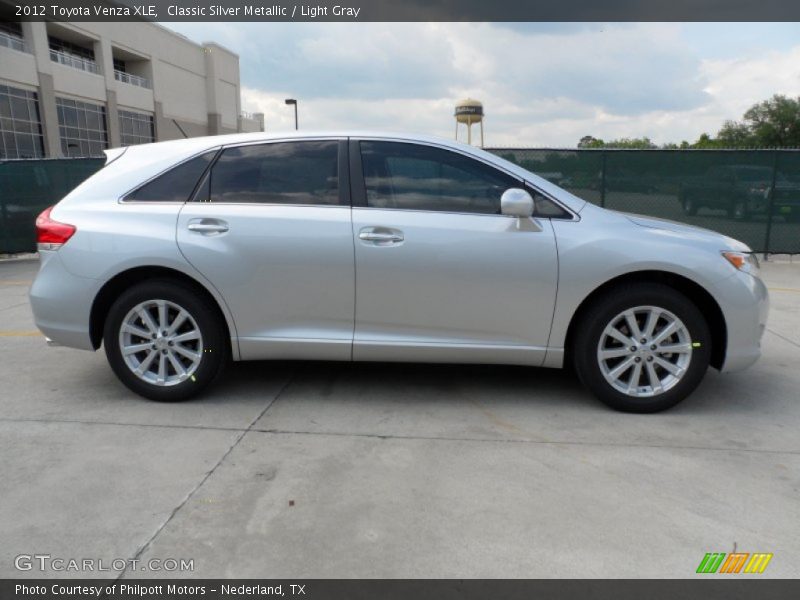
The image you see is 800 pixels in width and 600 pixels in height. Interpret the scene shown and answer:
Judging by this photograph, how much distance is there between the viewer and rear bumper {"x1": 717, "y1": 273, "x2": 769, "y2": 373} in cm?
376

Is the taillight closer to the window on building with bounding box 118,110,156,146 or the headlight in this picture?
the headlight

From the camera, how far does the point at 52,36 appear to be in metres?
42.4

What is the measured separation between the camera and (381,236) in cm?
379

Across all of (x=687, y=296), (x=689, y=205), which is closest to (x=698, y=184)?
(x=689, y=205)

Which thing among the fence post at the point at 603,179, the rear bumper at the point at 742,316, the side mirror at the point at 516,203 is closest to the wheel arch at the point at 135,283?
the side mirror at the point at 516,203

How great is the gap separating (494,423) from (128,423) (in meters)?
2.24

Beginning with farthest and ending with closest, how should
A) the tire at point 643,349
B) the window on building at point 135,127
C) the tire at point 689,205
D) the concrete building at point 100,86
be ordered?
the window on building at point 135,127 → the concrete building at point 100,86 → the tire at point 689,205 → the tire at point 643,349

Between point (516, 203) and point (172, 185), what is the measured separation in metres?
2.26

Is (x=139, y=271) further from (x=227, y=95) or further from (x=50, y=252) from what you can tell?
(x=227, y=95)

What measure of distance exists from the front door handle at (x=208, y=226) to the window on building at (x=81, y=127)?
143 ft

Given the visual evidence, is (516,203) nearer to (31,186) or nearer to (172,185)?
(172,185)
